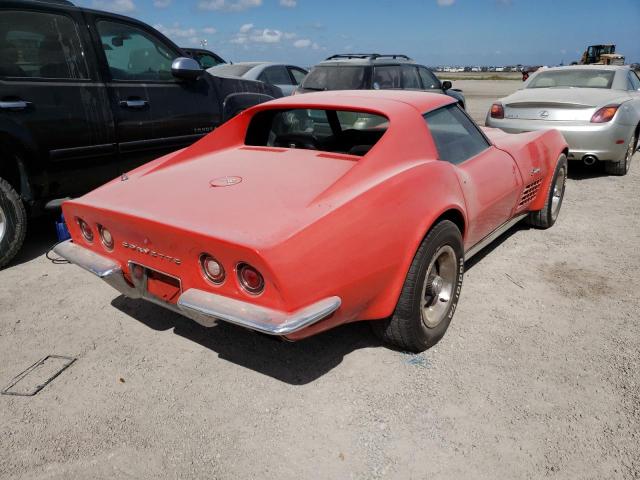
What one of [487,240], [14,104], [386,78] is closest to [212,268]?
[487,240]

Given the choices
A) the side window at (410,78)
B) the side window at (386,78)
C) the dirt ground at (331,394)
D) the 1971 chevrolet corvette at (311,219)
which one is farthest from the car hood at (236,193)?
the side window at (410,78)

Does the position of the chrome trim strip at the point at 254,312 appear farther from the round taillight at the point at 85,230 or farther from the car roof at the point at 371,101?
the car roof at the point at 371,101

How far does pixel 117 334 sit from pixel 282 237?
1568mm

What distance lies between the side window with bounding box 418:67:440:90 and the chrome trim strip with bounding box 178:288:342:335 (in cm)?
769

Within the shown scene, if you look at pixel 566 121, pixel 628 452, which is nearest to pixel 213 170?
pixel 628 452

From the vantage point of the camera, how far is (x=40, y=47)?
156 inches

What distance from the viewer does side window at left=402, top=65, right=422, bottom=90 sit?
8367mm

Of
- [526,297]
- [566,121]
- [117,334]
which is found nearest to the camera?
[117,334]

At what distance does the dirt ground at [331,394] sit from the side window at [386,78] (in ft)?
15.7

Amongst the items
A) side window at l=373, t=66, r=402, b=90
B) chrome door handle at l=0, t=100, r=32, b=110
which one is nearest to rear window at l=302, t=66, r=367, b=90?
side window at l=373, t=66, r=402, b=90

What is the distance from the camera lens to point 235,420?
2.27 meters

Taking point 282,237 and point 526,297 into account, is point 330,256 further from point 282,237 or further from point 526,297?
point 526,297

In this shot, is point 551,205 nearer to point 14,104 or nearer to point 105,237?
point 105,237

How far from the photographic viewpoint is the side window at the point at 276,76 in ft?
30.6
